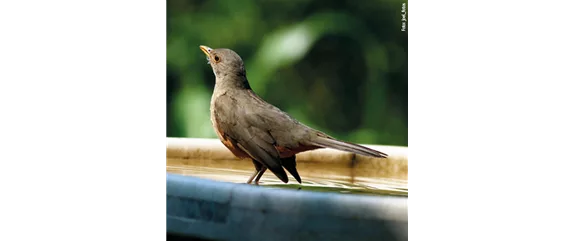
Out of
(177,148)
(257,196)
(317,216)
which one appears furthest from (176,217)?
(177,148)

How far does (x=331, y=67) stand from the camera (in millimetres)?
5559

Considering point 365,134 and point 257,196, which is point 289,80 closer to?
point 365,134

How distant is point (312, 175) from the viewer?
16.2ft

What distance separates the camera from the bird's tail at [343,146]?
13.4 feet

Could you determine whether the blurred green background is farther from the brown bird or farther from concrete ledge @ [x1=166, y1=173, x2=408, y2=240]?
concrete ledge @ [x1=166, y1=173, x2=408, y2=240]

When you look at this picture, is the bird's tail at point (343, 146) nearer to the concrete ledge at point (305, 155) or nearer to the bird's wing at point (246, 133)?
the bird's wing at point (246, 133)

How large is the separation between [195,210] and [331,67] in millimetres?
2147

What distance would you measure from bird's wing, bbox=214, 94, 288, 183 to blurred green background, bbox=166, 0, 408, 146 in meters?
0.64

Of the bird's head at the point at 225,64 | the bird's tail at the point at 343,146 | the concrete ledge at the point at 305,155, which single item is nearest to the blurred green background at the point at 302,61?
the concrete ledge at the point at 305,155

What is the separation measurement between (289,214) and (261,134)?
0.92m

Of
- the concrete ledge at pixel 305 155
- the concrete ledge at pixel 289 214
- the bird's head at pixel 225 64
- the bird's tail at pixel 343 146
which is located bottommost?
the concrete ledge at pixel 289 214

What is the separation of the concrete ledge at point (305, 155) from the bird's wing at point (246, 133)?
60 cm

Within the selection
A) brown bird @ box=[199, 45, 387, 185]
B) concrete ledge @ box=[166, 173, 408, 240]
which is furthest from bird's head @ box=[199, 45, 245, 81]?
concrete ledge @ box=[166, 173, 408, 240]

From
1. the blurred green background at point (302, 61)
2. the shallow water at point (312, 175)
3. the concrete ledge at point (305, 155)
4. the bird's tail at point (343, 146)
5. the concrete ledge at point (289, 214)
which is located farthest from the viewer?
the blurred green background at point (302, 61)
